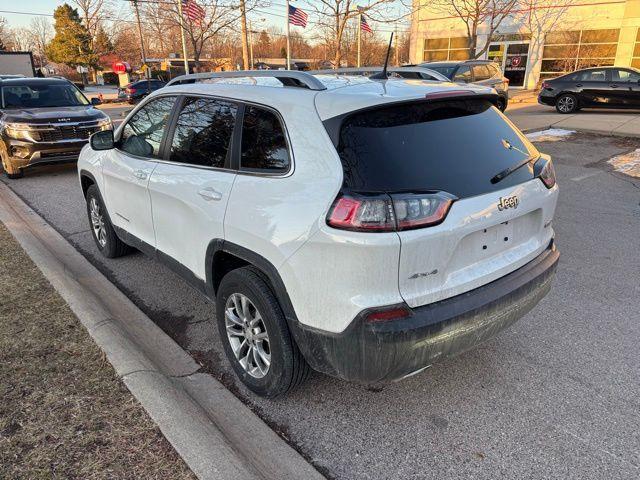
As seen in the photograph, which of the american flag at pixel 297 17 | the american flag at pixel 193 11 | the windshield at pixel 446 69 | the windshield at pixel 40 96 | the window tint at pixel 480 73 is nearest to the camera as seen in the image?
the windshield at pixel 40 96

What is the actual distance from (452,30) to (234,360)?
106ft

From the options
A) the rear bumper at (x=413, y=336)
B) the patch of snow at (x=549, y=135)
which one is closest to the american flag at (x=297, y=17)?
the patch of snow at (x=549, y=135)

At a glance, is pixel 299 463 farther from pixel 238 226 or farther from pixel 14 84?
pixel 14 84

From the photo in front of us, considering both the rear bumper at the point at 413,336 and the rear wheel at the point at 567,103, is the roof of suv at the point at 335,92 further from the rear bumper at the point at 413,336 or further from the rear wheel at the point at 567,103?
the rear wheel at the point at 567,103

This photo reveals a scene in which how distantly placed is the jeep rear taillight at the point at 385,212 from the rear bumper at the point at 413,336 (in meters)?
0.41

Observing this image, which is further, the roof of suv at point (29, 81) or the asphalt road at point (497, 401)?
the roof of suv at point (29, 81)

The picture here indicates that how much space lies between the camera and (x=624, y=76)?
16438 mm

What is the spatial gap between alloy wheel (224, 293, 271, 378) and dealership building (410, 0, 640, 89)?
24.8 metres

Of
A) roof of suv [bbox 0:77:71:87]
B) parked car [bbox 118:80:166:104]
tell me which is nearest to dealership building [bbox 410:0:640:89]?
parked car [bbox 118:80:166:104]

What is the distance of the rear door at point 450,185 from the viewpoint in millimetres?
2229

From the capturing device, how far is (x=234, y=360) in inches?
121

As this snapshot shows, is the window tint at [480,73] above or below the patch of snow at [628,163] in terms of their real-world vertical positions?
above

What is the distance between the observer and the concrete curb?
7.75 feet

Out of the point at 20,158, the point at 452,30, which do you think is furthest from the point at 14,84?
the point at 452,30
